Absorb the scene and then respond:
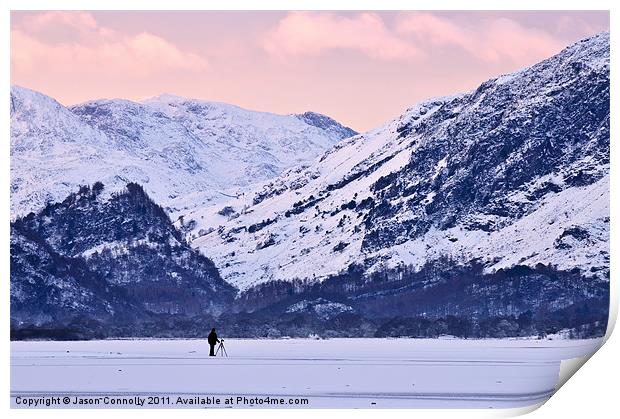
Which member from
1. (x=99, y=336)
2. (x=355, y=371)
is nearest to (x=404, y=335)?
(x=99, y=336)

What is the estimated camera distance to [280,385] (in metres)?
47.0

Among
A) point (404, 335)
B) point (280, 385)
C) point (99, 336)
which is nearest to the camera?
point (280, 385)

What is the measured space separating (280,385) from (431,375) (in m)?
9.31

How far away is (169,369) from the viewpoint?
187 feet

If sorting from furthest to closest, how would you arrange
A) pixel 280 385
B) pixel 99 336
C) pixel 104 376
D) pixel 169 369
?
pixel 99 336, pixel 169 369, pixel 104 376, pixel 280 385

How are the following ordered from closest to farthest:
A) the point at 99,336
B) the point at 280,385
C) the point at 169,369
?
the point at 280,385 < the point at 169,369 < the point at 99,336
